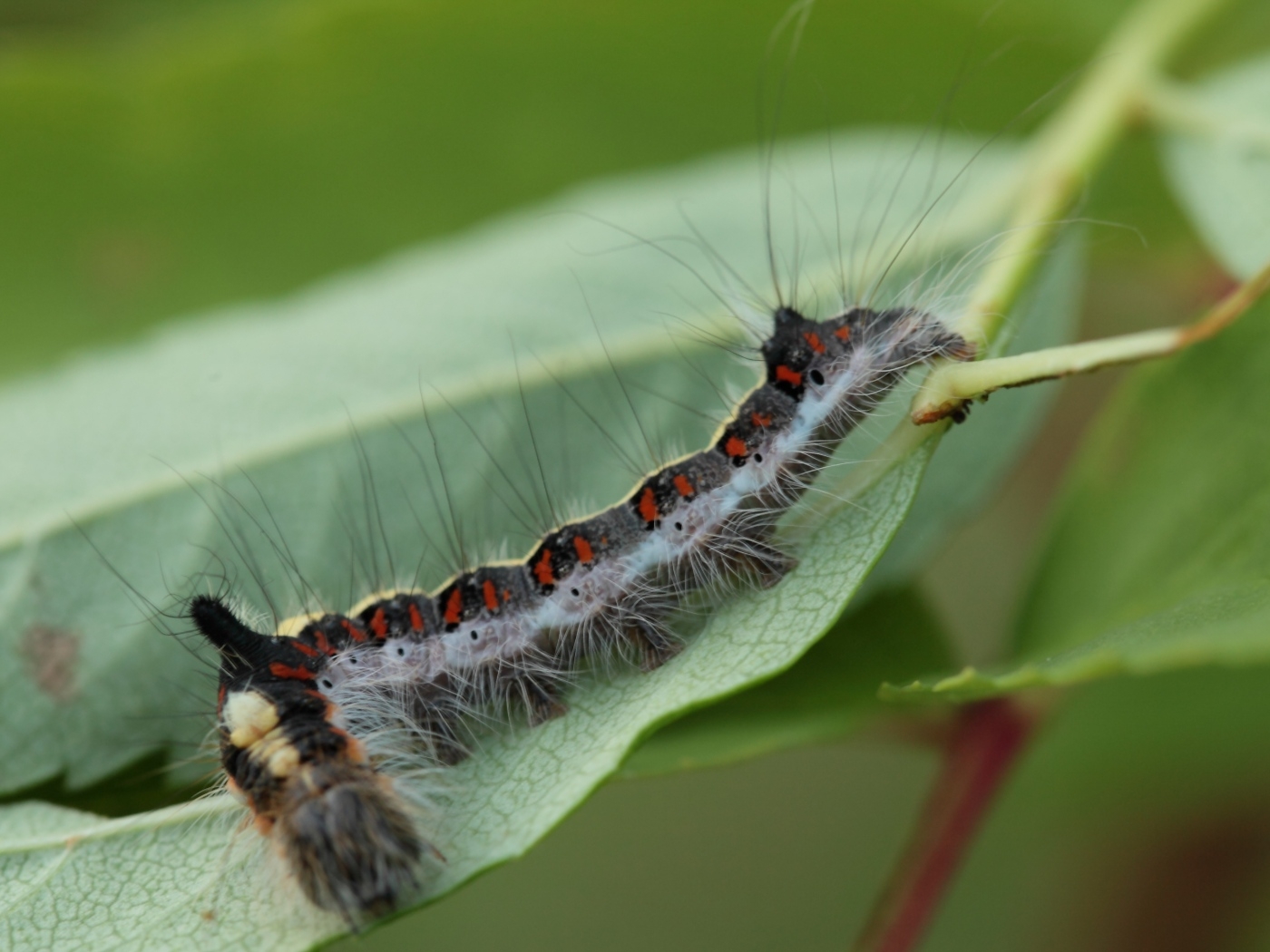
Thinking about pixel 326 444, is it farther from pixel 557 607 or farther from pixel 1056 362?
pixel 1056 362

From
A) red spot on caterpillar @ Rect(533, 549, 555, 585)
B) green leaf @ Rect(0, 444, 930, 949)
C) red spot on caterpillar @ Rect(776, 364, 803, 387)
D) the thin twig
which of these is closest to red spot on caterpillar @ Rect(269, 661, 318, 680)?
green leaf @ Rect(0, 444, 930, 949)

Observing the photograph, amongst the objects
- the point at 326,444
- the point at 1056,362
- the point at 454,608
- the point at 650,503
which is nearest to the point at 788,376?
the point at 650,503

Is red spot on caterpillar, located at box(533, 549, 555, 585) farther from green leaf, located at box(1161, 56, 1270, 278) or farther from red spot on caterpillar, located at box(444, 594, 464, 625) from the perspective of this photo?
green leaf, located at box(1161, 56, 1270, 278)

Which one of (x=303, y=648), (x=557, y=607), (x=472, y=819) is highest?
(x=303, y=648)

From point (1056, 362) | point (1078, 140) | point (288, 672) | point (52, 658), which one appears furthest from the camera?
point (1078, 140)

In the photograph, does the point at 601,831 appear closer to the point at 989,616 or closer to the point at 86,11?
the point at 989,616
